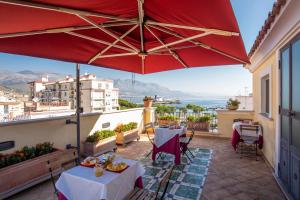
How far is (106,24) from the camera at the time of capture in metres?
2.29

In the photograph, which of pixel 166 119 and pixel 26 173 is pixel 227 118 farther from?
pixel 26 173

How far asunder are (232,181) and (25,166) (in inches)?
151

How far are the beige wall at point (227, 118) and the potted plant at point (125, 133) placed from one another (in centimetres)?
332

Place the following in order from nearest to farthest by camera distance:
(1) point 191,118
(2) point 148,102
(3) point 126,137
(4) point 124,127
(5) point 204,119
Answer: (3) point 126,137
(4) point 124,127
(5) point 204,119
(1) point 191,118
(2) point 148,102

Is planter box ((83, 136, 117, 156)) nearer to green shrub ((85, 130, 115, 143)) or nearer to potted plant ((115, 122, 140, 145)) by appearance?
green shrub ((85, 130, 115, 143))

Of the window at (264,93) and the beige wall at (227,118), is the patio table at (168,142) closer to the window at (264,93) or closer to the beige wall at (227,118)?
the window at (264,93)

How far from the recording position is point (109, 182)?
1842 millimetres

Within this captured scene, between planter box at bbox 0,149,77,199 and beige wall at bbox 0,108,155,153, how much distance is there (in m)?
0.61

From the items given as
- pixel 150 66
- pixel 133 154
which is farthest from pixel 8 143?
pixel 150 66

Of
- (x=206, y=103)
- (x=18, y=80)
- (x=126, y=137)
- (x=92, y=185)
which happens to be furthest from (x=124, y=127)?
(x=18, y=80)

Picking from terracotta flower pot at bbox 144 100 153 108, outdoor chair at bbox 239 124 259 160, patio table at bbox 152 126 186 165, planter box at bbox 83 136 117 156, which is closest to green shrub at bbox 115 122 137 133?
planter box at bbox 83 136 117 156

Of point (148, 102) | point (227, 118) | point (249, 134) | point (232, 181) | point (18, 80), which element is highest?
point (18, 80)

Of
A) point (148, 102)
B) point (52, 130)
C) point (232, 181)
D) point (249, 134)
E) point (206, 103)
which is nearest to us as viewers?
point (232, 181)

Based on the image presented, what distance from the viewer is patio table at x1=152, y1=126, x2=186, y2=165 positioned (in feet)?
13.2
